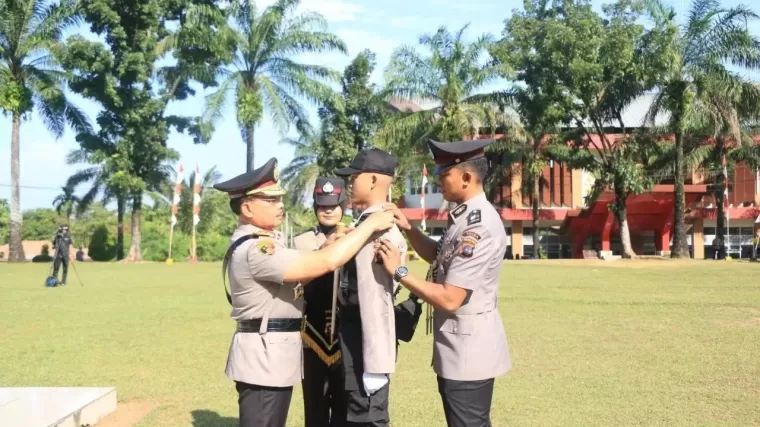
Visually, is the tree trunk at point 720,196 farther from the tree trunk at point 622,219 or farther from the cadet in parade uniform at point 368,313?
the cadet in parade uniform at point 368,313

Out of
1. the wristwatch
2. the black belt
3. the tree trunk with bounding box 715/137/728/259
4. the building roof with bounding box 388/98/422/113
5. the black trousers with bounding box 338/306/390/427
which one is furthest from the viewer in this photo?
the building roof with bounding box 388/98/422/113

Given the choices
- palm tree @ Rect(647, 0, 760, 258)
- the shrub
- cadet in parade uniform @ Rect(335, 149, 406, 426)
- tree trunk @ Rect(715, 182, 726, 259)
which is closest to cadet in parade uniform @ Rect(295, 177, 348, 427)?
cadet in parade uniform @ Rect(335, 149, 406, 426)

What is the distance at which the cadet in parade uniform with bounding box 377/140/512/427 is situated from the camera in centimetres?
324

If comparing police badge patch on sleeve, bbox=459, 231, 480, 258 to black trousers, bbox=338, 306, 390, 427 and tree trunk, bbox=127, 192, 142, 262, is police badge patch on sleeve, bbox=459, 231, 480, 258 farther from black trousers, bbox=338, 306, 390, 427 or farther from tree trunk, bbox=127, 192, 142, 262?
tree trunk, bbox=127, 192, 142, 262

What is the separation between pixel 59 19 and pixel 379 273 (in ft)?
105

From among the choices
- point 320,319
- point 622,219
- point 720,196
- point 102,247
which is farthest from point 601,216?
point 320,319

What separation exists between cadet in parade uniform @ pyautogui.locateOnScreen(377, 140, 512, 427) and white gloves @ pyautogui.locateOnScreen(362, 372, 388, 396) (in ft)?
0.96

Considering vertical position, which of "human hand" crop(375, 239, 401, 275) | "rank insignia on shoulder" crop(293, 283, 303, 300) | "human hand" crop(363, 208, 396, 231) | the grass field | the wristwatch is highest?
"human hand" crop(363, 208, 396, 231)

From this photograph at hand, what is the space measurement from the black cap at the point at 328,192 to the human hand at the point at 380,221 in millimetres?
1660

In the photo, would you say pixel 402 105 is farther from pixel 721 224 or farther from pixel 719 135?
pixel 721 224

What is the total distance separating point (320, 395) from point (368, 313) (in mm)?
1083

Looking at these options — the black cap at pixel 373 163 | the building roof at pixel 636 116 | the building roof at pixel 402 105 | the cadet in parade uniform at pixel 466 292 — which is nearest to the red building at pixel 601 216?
the building roof at pixel 636 116

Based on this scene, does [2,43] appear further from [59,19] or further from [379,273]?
[379,273]

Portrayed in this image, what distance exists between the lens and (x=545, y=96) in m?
29.7
